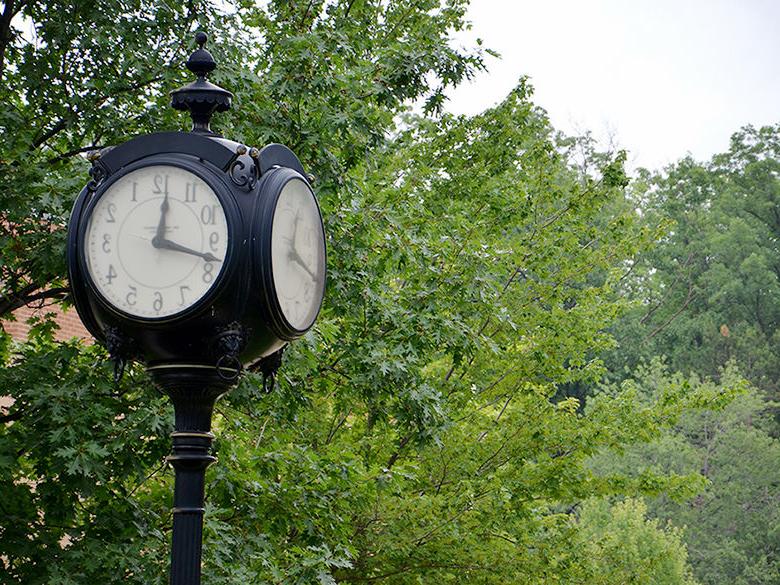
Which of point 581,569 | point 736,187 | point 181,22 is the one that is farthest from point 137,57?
point 736,187

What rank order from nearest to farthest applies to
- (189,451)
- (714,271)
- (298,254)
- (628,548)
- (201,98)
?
(189,451), (298,254), (201,98), (628,548), (714,271)

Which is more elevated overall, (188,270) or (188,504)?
(188,270)

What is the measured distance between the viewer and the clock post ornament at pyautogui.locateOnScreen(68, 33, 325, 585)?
2.85 metres

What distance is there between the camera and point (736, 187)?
6106 cm

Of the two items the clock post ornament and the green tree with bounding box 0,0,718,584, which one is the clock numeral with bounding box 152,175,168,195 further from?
the green tree with bounding box 0,0,718,584

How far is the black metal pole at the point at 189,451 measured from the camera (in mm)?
2840

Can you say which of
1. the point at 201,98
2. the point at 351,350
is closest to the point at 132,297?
the point at 201,98

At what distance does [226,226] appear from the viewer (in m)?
2.85

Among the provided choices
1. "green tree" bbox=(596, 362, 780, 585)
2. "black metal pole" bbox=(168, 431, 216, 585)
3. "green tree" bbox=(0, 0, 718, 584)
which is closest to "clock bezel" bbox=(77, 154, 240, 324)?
"black metal pole" bbox=(168, 431, 216, 585)

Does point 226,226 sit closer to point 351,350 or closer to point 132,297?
point 132,297

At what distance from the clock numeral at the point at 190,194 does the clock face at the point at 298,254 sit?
7.8 inches

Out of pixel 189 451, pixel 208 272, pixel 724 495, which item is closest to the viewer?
pixel 208 272

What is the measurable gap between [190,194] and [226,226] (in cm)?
13

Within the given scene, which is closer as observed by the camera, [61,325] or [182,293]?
[182,293]
